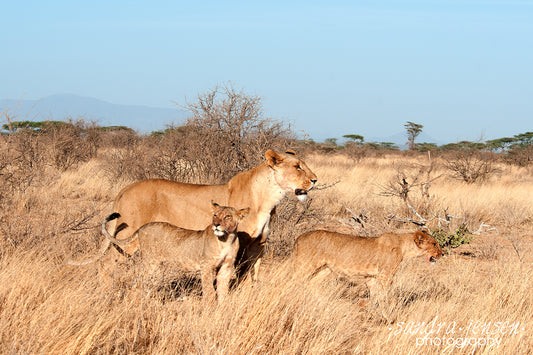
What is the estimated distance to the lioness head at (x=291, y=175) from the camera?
519 centimetres

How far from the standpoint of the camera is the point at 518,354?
4480 millimetres

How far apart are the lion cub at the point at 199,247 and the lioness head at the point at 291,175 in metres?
0.48

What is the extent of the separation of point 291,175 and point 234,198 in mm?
638

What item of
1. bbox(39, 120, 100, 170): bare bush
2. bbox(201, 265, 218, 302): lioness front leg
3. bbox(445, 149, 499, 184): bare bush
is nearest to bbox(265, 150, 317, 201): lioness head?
bbox(201, 265, 218, 302): lioness front leg

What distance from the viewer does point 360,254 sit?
5.87 metres

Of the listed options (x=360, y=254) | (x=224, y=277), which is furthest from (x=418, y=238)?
(x=224, y=277)

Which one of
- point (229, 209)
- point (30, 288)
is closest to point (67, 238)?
point (30, 288)

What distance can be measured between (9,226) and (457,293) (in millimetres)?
5102

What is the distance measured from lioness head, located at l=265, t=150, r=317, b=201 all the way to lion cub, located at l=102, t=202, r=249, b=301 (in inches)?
18.8

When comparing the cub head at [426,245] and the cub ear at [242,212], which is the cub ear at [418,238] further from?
the cub ear at [242,212]

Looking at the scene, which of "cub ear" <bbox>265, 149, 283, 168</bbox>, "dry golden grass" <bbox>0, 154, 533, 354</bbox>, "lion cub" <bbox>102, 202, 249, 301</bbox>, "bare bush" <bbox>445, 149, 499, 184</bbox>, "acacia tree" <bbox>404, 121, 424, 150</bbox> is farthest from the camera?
"acacia tree" <bbox>404, 121, 424, 150</bbox>

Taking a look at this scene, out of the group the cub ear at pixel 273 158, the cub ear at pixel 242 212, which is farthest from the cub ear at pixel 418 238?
the cub ear at pixel 242 212

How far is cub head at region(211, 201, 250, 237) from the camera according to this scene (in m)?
4.76

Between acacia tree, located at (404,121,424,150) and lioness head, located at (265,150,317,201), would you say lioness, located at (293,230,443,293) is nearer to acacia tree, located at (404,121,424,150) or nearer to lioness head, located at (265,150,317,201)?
lioness head, located at (265,150,317,201)
